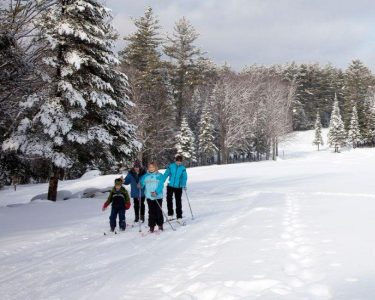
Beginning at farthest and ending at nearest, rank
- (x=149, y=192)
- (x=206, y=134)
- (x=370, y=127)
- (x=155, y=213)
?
(x=370, y=127) < (x=206, y=134) < (x=149, y=192) < (x=155, y=213)

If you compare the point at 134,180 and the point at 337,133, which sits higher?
the point at 337,133

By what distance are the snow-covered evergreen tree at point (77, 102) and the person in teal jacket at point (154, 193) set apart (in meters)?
7.50

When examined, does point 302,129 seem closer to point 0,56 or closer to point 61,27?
point 61,27

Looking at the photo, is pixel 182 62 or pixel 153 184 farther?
pixel 182 62

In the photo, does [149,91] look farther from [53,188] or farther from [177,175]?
[177,175]

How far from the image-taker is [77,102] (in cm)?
1686

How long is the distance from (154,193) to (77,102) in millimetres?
8372

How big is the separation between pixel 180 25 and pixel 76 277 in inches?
1941

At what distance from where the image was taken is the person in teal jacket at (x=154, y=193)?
32.9ft

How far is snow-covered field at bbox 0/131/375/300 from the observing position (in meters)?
5.21

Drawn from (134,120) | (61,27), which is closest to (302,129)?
(134,120)

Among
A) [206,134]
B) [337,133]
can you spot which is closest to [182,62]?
[206,134]

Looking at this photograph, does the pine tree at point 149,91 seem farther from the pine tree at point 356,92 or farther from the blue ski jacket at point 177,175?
the pine tree at point 356,92

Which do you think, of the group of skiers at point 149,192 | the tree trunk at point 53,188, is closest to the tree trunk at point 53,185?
the tree trunk at point 53,188
